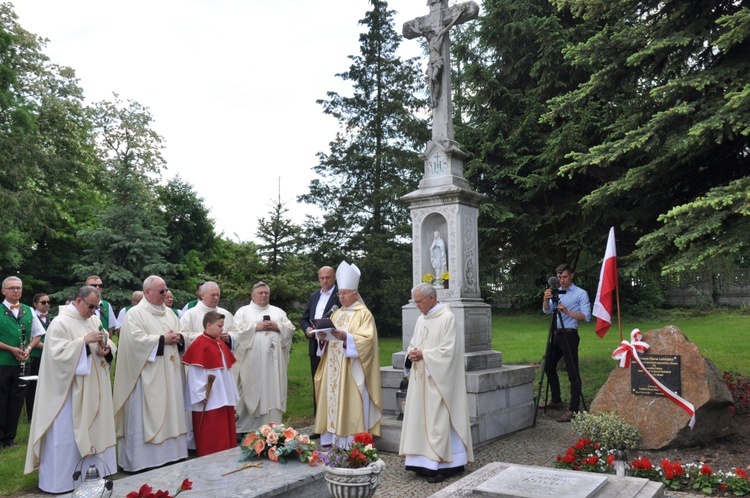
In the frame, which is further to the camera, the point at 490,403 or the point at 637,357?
the point at 490,403

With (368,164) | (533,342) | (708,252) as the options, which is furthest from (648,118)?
(368,164)

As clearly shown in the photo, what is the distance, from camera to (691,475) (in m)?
5.61

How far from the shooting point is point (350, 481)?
4.29 metres

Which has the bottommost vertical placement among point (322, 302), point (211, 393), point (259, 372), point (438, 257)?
point (211, 393)

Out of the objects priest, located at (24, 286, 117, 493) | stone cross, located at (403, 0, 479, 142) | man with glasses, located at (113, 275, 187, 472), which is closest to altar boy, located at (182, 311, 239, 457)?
man with glasses, located at (113, 275, 187, 472)

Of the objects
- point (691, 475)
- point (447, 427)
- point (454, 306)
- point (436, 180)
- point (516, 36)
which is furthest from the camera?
point (516, 36)

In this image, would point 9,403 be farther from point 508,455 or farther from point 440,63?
point 440,63

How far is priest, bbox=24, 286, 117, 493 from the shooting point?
5.91 meters

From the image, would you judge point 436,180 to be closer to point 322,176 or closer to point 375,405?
point 375,405

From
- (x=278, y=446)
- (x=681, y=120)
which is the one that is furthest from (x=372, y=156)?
(x=278, y=446)

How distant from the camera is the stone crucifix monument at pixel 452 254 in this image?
7.88 metres

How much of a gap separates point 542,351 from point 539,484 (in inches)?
440

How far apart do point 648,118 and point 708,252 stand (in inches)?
97.2

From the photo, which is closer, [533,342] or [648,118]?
[648,118]
